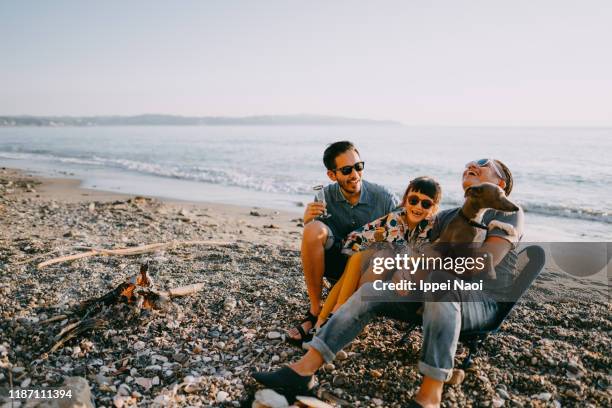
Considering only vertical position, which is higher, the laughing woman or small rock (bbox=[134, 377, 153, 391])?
the laughing woman

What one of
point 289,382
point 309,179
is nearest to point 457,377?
point 289,382

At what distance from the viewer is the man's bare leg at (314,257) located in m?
3.86

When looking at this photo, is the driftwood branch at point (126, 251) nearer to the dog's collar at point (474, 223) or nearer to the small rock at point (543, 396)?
the dog's collar at point (474, 223)

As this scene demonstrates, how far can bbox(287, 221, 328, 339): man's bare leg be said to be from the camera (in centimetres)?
386

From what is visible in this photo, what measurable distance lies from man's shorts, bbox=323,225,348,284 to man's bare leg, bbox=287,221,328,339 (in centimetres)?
6

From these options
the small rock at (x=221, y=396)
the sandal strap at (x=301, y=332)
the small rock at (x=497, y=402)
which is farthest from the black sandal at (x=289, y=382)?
the small rock at (x=497, y=402)

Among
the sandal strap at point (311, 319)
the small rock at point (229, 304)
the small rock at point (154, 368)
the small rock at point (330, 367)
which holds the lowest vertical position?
the small rock at point (154, 368)

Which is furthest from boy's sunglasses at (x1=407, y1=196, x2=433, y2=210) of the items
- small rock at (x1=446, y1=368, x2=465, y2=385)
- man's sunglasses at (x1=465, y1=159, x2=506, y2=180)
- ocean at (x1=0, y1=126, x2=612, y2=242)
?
ocean at (x1=0, y1=126, x2=612, y2=242)

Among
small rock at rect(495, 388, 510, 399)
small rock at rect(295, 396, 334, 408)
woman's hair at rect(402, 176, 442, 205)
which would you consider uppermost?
woman's hair at rect(402, 176, 442, 205)

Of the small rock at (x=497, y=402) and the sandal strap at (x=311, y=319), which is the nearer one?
the small rock at (x=497, y=402)

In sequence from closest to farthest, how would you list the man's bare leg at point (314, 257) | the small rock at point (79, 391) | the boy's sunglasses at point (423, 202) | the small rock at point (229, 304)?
the small rock at point (79, 391), the boy's sunglasses at point (423, 202), the man's bare leg at point (314, 257), the small rock at point (229, 304)

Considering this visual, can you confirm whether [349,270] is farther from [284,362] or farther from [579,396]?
[579,396]

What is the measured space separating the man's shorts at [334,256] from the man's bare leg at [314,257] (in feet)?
0.21

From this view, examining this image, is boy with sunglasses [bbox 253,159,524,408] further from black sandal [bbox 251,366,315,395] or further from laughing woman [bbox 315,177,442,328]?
laughing woman [bbox 315,177,442,328]
